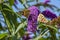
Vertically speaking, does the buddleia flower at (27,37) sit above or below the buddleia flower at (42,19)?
below

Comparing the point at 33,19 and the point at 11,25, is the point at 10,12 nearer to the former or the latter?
the point at 11,25

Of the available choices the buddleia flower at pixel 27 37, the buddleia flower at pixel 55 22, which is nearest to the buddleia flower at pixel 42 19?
the buddleia flower at pixel 55 22

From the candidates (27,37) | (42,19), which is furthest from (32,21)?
(27,37)

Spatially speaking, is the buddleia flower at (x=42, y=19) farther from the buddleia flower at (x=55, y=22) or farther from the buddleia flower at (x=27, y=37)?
the buddleia flower at (x=27, y=37)

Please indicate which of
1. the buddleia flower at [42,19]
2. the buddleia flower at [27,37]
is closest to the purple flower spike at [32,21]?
the buddleia flower at [42,19]

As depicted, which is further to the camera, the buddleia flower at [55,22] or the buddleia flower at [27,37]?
the buddleia flower at [27,37]

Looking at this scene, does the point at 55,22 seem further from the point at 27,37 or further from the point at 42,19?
the point at 27,37

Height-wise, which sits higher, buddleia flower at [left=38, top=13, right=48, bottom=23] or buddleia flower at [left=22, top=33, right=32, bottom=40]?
buddleia flower at [left=38, top=13, right=48, bottom=23]

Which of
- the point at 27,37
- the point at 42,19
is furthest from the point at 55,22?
the point at 27,37

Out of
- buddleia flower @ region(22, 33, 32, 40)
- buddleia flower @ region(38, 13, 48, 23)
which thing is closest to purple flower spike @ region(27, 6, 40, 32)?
buddleia flower @ region(38, 13, 48, 23)

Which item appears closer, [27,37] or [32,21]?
[32,21]

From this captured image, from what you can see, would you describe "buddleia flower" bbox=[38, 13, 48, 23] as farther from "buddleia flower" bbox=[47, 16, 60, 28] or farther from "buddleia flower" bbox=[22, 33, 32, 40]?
"buddleia flower" bbox=[22, 33, 32, 40]
